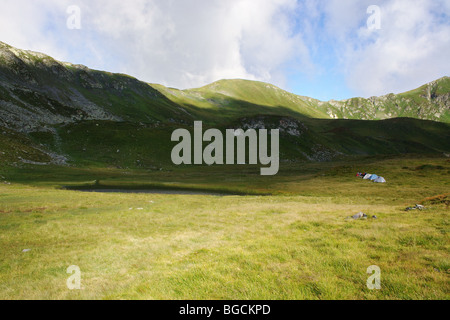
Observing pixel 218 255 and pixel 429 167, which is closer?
pixel 218 255

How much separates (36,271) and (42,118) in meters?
135

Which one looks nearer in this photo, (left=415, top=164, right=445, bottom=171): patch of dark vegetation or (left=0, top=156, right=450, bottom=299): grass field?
(left=0, top=156, right=450, bottom=299): grass field

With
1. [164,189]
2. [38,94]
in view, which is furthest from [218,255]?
[38,94]

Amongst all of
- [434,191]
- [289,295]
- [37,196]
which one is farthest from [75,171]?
[434,191]

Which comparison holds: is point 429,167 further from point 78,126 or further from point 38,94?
point 38,94

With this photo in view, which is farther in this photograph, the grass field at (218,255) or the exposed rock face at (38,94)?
the exposed rock face at (38,94)

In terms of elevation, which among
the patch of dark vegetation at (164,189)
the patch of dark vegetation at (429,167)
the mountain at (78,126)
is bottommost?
the patch of dark vegetation at (164,189)

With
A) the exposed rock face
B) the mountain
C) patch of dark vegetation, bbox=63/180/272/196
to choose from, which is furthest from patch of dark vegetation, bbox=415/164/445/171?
the exposed rock face

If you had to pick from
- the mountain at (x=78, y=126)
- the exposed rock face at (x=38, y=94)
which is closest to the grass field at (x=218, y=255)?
the mountain at (x=78, y=126)

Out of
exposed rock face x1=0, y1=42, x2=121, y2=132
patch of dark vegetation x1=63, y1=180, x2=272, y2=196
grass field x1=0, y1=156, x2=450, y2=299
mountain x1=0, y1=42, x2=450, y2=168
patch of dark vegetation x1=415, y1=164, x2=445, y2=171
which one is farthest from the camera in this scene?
exposed rock face x1=0, y1=42, x2=121, y2=132

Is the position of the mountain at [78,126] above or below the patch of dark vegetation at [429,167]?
above

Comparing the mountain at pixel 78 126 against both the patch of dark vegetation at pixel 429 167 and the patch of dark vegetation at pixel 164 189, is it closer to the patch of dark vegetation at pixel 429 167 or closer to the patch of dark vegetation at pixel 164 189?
the patch of dark vegetation at pixel 164 189

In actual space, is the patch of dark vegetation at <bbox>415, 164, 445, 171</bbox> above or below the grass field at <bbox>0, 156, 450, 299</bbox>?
above

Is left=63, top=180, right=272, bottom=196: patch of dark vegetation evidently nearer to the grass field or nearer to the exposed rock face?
the grass field
